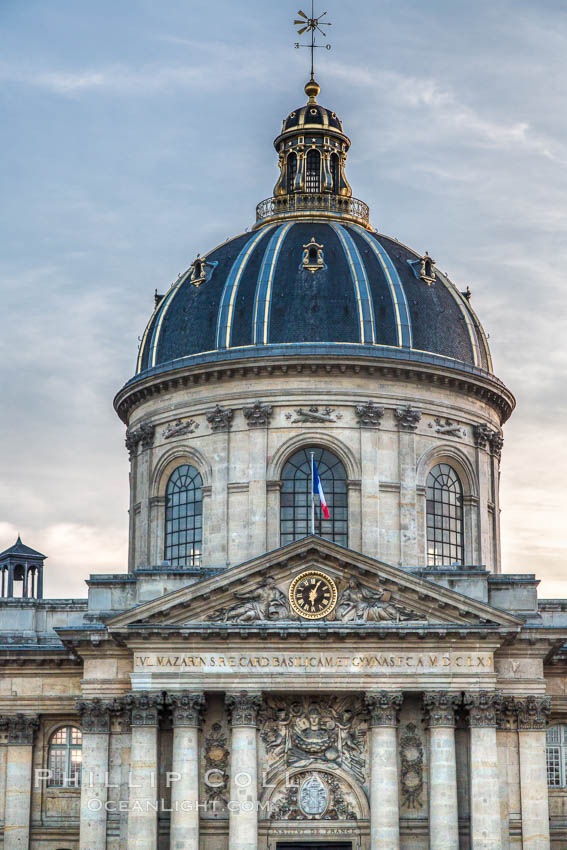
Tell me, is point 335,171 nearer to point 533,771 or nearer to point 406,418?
point 406,418

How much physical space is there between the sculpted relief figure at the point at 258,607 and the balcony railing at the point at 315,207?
68.4 ft

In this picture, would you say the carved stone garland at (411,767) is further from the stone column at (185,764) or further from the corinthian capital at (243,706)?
the stone column at (185,764)

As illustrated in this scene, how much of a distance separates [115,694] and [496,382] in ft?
69.0

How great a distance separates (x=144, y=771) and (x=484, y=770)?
36.8 ft

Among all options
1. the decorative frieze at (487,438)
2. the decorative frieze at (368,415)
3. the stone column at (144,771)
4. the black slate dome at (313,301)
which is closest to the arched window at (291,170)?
the black slate dome at (313,301)

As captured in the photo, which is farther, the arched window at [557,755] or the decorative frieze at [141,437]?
the decorative frieze at [141,437]

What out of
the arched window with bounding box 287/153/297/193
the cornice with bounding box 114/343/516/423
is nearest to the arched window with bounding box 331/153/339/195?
the arched window with bounding box 287/153/297/193

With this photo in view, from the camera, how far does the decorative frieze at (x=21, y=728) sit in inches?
2420

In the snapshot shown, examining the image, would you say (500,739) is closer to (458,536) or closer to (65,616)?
(458,536)

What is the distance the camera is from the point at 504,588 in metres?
59.2

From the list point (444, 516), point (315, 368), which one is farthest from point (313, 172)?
point (444, 516)

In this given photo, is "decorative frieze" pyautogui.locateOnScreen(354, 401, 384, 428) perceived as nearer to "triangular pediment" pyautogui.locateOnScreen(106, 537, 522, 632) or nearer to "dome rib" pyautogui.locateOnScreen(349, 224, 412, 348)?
"dome rib" pyautogui.locateOnScreen(349, 224, 412, 348)

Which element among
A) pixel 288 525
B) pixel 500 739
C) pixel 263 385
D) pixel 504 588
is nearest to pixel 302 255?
pixel 263 385

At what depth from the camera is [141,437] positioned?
225ft
